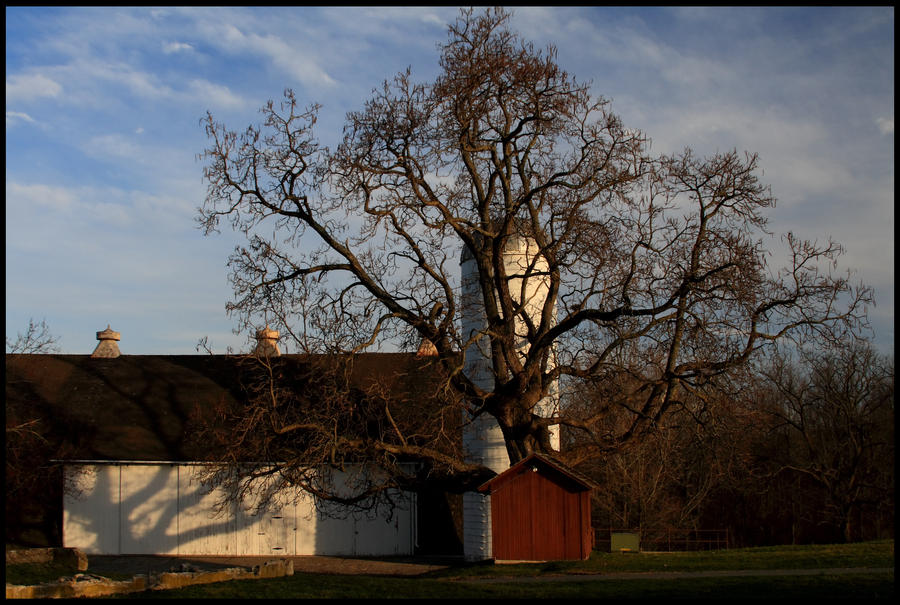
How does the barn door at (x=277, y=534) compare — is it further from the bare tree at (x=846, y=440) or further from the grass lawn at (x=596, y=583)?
the bare tree at (x=846, y=440)

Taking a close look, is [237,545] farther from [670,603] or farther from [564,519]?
[670,603]

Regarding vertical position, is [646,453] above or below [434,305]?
below

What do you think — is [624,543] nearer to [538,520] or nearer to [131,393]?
[538,520]

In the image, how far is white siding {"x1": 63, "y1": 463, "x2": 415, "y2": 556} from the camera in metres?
27.1

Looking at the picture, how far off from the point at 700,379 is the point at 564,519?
4.73 m

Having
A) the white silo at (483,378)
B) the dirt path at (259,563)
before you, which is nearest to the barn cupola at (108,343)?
the dirt path at (259,563)

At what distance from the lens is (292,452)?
21.2 metres

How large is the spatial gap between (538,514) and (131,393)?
52.7 feet

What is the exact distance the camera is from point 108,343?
122ft

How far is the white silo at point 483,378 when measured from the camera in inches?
963

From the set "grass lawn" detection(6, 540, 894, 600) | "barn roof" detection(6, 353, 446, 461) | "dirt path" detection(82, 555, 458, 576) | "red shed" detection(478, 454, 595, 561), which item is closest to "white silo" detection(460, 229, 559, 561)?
"dirt path" detection(82, 555, 458, 576)

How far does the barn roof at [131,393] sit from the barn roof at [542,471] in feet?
21.4

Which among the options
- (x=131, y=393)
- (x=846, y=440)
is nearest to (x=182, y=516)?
(x=131, y=393)

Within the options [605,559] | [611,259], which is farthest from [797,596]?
[611,259]
